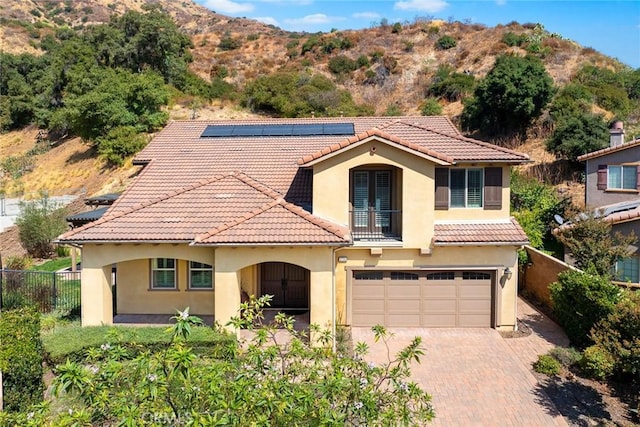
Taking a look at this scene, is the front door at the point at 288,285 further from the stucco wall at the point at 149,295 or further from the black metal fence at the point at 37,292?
the black metal fence at the point at 37,292

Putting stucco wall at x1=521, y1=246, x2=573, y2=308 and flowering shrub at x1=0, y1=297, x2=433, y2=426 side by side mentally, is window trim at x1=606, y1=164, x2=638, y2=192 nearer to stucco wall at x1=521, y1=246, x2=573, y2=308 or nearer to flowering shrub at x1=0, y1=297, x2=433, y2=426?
stucco wall at x1=521, y1=246, x2=573, y2=308

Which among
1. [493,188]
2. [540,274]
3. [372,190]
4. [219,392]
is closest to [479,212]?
[493,188]

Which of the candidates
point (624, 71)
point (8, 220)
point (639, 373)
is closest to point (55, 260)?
point (8, 220)

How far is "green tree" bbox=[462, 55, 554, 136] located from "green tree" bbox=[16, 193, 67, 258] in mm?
32157

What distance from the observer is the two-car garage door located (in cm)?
1738

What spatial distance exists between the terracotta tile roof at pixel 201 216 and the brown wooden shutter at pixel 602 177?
698 inches

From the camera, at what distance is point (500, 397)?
12.4 metres

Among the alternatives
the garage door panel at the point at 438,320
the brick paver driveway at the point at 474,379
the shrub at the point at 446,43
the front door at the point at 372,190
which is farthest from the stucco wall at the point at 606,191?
the shrub at the point at 446,43

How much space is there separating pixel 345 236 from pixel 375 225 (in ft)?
10.2

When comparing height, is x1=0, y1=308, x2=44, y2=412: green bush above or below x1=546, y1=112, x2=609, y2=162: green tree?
below

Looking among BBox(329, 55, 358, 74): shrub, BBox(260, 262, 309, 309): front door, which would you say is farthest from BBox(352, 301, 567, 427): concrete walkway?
BBox(329, 55, 358, 74): shrub

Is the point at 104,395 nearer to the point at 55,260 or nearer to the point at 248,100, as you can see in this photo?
the point at 55,260

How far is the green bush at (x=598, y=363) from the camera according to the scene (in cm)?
1285

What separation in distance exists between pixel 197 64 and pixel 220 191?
54.6 metres
